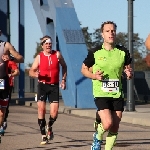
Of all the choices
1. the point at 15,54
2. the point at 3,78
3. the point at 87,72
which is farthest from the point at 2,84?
the point at 87,72

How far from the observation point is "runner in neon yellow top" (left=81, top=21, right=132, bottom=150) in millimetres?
9133

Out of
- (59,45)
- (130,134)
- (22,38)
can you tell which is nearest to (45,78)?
(130,134)

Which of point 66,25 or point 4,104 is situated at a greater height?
point 66,25

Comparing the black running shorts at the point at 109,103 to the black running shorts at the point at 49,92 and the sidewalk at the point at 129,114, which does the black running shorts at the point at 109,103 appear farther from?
the sidewalk at the point at 129,114

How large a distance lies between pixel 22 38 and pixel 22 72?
2093 mm

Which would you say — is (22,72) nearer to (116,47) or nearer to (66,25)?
(66,25)

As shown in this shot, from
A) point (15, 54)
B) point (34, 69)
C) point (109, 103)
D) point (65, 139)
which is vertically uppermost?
point (15, 54)

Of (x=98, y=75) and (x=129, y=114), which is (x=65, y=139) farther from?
(x=129, y=114)

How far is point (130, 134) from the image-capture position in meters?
14.9

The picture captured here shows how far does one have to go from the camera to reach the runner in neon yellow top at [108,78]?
9.13 m

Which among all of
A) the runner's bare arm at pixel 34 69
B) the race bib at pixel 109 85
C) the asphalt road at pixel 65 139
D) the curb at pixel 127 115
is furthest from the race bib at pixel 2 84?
the curb at pixel 127 115

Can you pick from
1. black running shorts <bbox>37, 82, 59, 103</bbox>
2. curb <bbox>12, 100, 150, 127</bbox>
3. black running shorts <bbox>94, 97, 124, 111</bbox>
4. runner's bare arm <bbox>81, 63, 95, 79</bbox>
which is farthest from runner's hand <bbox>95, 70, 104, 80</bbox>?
curb <bbox>12, 100, 150, 127</bbox>

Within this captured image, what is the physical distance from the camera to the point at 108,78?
930 cm

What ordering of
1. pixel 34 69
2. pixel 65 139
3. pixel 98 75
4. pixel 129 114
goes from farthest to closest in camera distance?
pixel 129 114, pixel 65 139, pixel 34 69, pixel 98 75
